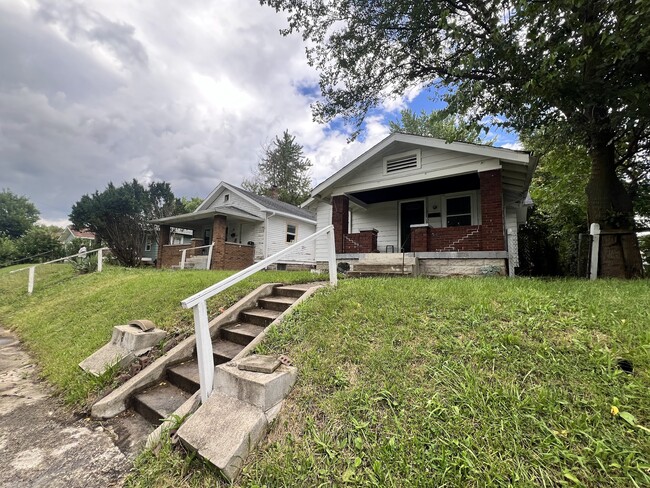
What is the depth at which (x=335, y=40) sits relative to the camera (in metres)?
8.27

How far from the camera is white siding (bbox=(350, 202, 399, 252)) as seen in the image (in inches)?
413

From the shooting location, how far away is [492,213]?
721 cm

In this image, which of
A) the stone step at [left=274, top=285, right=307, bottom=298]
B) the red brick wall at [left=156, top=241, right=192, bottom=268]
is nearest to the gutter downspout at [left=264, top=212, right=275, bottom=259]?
the red brick wall at [left=156, top=241, right=192, bottom=268]

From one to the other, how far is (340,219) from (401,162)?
272cm

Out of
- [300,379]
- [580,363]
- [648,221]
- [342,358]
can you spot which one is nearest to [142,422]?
[300,379]

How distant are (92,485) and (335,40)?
404 inches

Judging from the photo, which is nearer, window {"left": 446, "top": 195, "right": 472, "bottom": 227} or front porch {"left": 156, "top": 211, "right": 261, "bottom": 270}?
window {"left": 446, "top": 195, "right": 472, "bottom": 227}

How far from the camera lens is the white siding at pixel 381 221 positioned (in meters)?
10.5

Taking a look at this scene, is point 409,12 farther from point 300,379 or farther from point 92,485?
point 92,485

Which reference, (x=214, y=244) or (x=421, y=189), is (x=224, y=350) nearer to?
(x=421, y=189)

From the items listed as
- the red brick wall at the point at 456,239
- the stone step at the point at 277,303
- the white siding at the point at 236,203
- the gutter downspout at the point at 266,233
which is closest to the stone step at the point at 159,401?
the stone step at the point at 277,303

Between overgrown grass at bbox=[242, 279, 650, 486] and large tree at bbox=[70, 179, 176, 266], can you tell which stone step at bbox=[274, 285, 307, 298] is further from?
large tree at bbox=[70, 179, 176, 266]

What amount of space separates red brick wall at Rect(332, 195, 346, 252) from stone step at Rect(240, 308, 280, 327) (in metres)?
5.24

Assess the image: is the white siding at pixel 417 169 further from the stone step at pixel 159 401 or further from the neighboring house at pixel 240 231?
the stone step at pixel 159 401
